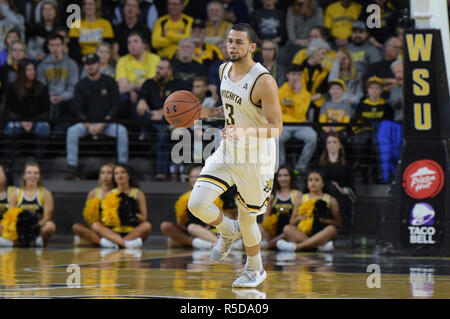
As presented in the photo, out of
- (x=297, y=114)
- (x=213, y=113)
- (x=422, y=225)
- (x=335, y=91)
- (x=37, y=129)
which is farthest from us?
(x=37, y=129)

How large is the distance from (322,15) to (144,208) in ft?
16.6

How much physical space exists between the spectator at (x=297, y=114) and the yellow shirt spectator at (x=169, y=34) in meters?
2.19

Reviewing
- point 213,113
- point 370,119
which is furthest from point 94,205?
point 213,113

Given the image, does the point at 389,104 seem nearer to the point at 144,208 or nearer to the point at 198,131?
the point at 198,131

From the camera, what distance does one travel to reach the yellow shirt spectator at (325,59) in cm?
1242

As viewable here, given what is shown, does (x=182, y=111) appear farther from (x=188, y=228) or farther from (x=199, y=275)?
(x=188, y=228)

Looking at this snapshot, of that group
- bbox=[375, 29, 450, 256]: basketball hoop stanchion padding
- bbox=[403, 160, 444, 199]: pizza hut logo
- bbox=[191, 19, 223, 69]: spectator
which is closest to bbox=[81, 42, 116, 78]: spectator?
bbox=[191, 19, 223, 69]: spectator

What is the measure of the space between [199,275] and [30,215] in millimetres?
4390

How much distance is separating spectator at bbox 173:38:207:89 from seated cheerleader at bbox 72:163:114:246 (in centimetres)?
200

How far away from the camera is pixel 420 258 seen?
9219 mm

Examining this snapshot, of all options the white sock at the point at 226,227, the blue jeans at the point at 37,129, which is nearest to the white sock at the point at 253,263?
the white sock at the point at 226,227

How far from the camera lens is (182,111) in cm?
633

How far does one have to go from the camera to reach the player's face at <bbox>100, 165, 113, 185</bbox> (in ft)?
36.4
